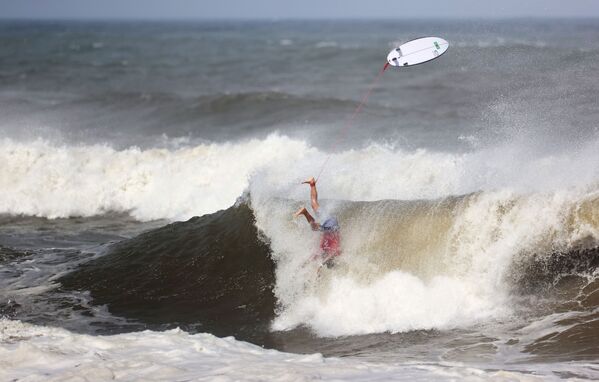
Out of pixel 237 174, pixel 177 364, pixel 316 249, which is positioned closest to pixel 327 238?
pixel 316 249

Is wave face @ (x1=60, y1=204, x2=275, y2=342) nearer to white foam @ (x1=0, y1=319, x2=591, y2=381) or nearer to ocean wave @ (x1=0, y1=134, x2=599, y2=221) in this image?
ocean wave @ (x1=0, y1=134, x2=599, y2=221)

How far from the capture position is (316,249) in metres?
10.1

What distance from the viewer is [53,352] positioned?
7.33 metres

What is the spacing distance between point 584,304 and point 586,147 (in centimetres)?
399

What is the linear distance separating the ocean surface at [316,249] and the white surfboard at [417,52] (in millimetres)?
2102

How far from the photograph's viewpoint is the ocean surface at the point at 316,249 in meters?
7.61

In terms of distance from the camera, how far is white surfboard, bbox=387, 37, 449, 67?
11.9m

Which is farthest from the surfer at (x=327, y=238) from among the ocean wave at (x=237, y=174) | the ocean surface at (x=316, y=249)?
the ocean wave at (x=237, y=174)

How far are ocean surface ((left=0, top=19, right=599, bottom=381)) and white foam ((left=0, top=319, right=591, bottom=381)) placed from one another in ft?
0.10

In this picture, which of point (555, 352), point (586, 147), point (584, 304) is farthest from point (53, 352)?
point (586, 147)

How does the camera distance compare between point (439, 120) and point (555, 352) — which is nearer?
point (555, 352)

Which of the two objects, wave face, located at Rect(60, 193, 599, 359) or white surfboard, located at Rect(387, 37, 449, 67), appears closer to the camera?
wave face, located at Rect(60, 193, 599, 359)

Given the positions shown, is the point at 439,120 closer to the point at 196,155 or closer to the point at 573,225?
the point at 196,155

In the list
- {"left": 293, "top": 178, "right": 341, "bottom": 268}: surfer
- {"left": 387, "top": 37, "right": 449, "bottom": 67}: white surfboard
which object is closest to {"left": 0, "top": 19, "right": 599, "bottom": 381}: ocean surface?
{"left": 293, "top": 178, "right": 341, "bottom": 268}: surfer
